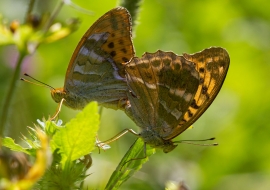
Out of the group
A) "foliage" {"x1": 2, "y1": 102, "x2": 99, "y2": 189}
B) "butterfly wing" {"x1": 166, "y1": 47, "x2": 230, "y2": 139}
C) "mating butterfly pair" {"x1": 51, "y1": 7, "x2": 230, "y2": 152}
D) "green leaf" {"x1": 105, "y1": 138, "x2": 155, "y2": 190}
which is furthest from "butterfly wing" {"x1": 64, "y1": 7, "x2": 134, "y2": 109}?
"foliage" {"x1": 2, "y1": 102, "x2": 99, "y2": 189}

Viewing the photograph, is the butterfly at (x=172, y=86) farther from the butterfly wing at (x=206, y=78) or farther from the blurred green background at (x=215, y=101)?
the blurred green background at (x=215, y=101)

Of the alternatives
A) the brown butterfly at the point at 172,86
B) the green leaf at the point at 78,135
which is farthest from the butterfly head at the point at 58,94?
the green leaf at the point at 78,135

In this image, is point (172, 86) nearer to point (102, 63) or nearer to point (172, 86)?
point (172, 86)

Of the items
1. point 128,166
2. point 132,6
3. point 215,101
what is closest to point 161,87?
point 132,6

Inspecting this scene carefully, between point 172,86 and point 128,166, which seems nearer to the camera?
point 128,166

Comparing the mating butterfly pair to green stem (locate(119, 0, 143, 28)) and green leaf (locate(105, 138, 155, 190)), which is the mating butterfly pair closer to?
green stem (locate(119, 0, 143, 28))

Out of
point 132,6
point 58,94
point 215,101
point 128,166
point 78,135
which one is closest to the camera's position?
point 78,135

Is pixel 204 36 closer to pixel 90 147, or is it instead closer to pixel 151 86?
pixel 151 86
